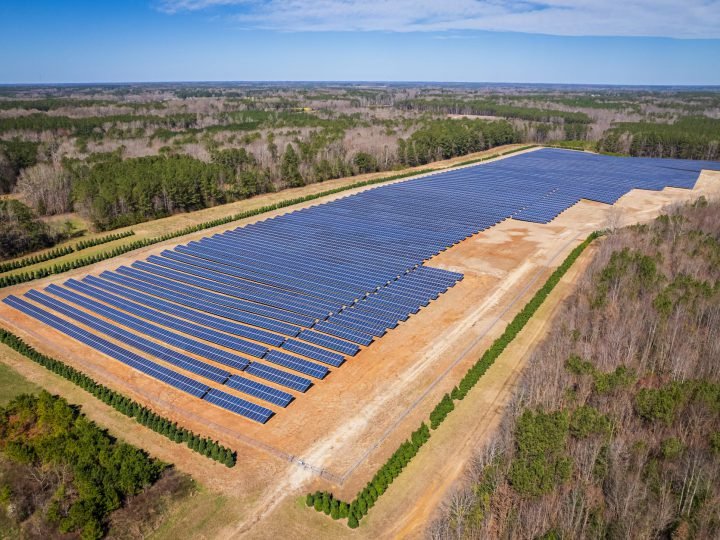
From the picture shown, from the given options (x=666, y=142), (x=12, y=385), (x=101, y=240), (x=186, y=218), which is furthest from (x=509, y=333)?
(x=666, y=142)

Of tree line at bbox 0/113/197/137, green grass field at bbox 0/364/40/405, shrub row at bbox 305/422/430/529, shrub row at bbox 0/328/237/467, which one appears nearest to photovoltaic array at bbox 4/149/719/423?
shrub row at bbox 0/328/237/467

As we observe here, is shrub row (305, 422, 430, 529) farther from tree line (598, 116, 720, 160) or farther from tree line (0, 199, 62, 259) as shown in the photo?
tree line (598, 116, 720, 160)

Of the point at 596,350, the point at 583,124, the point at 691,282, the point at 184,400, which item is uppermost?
the point at 583,124

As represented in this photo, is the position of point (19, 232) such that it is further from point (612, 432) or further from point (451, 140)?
point (451, 140)

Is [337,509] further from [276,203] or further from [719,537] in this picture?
[276,203]

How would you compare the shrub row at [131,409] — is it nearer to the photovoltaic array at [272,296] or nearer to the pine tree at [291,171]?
the photovoltaic array at [272,296]

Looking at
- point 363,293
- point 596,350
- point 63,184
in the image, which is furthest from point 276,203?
point 596,350
